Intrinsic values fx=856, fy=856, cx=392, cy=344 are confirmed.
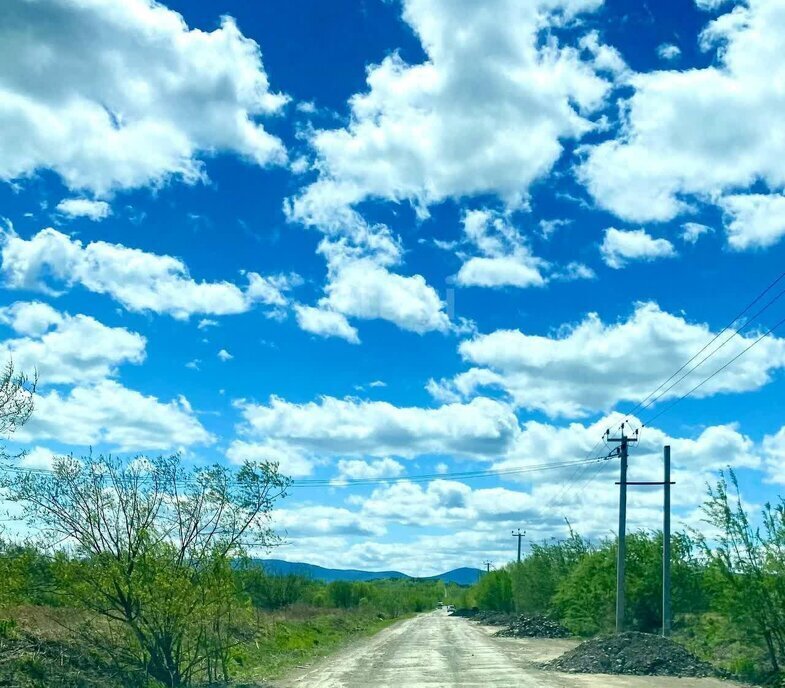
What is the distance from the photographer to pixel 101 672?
2112cm

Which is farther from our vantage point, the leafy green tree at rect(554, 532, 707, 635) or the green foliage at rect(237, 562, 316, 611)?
the green foliage at rect(237, 562, 316, 611)

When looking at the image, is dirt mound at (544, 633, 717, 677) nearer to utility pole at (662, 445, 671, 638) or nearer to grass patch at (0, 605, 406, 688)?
utility pole at (662, 445, 671, 638)

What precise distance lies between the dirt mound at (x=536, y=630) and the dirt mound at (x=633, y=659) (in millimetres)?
20458

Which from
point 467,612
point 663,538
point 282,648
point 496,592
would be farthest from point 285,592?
point 663,538

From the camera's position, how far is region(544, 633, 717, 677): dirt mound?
93.5 ft

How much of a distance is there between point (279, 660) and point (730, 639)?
1679cm

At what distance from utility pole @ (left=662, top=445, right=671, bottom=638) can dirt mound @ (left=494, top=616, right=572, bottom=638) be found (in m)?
19.3

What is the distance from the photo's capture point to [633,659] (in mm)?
29766

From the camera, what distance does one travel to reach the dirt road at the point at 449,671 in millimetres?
24781

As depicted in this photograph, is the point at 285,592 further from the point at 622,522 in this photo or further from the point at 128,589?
the point at 128,589

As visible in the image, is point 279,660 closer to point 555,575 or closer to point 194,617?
point 194,617

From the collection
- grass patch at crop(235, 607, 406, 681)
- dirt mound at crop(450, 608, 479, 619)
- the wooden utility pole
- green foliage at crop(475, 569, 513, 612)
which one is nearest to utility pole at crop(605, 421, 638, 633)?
the wooden utility pole

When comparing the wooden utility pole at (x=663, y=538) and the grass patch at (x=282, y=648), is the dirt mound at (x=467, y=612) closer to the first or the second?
the grass patch at (x=282, y=648)

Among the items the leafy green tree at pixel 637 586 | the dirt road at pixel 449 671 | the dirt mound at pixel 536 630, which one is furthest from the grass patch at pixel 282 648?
the leafy green tree at pixel 637 586
